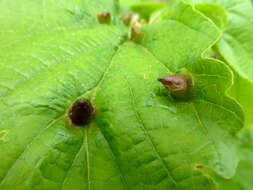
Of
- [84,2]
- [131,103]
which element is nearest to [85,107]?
[131,103]

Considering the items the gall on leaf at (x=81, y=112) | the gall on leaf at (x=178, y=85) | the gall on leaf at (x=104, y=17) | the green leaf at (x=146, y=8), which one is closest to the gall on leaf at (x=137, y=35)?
the gall on leaf at (x=104, y=17)

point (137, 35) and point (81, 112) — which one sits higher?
point (137, 35)

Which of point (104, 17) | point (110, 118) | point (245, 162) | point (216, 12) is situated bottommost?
point (245, 162)

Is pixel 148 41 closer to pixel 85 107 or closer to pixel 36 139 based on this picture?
pixel 85 107

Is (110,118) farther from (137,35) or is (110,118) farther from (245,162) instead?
(245,162)

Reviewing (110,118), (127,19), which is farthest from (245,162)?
(110,118)

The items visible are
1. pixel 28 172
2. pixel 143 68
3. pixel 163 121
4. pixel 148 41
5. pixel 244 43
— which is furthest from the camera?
pixel 244 43
